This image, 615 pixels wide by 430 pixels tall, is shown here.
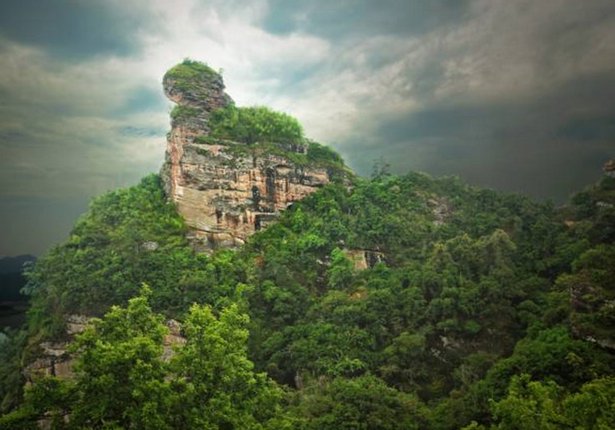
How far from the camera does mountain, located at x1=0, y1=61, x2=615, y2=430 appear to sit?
627 inches

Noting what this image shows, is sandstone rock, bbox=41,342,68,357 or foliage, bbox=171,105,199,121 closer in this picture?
sandstone rock, bbox=41,342,68,357

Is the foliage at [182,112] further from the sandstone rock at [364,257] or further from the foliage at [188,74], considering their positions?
the sandstone rock at [364,257]

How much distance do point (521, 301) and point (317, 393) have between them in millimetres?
22716

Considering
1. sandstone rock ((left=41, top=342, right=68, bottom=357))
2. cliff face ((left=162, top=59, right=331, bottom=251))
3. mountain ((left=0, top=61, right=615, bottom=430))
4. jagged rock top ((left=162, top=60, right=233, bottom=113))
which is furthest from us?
jagged rock top ((left=162, top=60, right=233, bottom=113))

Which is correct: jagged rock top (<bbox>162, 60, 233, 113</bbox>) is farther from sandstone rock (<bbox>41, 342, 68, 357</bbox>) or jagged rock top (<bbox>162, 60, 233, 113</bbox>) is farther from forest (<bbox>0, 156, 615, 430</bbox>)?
sandstone rock (<bbox>41, 342, 68, 357</bbox>)

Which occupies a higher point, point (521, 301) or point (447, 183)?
point (447, 183)

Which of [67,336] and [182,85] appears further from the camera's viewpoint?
[182,85]

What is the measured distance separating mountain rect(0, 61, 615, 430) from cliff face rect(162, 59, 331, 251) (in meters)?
0.26

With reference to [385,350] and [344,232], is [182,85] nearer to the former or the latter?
[344,232]

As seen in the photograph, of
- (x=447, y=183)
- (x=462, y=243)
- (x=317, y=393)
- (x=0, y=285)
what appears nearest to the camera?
(x=317, y=393)

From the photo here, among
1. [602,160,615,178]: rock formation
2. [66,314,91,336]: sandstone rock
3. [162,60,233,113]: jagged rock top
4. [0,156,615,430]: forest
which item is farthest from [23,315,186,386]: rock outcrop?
[602,160,615,178]: rock formation

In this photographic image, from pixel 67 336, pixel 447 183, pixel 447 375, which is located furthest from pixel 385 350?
pixel 447 183

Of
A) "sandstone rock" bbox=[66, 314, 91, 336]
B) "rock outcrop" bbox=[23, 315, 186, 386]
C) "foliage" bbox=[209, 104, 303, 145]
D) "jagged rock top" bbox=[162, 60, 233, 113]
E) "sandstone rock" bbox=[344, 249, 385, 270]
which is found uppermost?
"jagged rock top" bbox=[162, 60, 233, 113]

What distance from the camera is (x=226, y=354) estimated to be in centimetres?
1686
